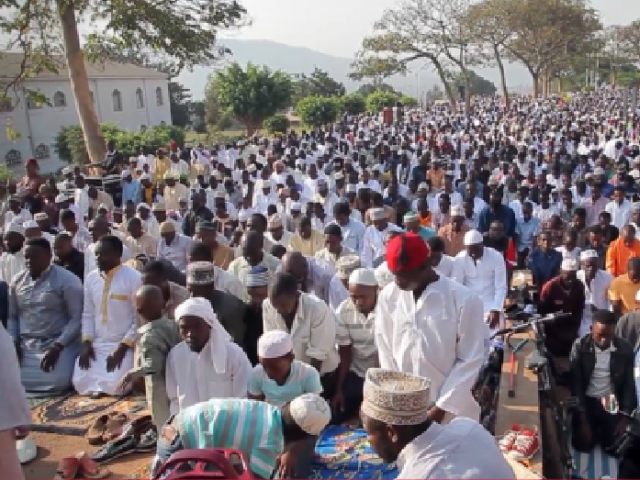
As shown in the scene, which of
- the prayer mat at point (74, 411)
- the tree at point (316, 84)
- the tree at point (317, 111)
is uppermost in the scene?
the tree at point (316, 84)

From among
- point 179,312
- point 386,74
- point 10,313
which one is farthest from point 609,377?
point 386,74

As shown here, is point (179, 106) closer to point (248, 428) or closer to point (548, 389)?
point (548, 389)

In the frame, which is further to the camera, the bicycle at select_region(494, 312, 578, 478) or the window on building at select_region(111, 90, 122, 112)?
the window on building at select_region(111, 90, 122, 112)

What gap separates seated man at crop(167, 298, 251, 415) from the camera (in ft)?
11.5

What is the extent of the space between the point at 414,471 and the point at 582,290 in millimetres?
4650

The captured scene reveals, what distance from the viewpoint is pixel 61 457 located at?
455cm

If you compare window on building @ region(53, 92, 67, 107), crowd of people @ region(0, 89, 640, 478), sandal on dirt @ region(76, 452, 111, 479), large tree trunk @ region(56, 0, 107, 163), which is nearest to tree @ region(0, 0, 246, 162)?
large tree trunk @ region(56, 0, 107, 163)

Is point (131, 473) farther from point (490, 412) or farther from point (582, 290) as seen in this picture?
point (582, 290)

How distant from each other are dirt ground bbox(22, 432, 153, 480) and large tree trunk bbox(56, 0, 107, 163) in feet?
42.0

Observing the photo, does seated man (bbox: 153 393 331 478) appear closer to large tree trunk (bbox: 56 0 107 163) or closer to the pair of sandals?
the pair of sandals

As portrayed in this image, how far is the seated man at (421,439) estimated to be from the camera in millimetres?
2031

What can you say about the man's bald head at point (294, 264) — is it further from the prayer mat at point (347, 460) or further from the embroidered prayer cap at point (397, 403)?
the embroidered prayer cap at point (397, 403)

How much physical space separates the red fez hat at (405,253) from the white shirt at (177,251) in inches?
175

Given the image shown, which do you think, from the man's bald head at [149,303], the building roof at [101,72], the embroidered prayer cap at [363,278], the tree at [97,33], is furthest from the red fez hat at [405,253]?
the building roof at [101,72]
